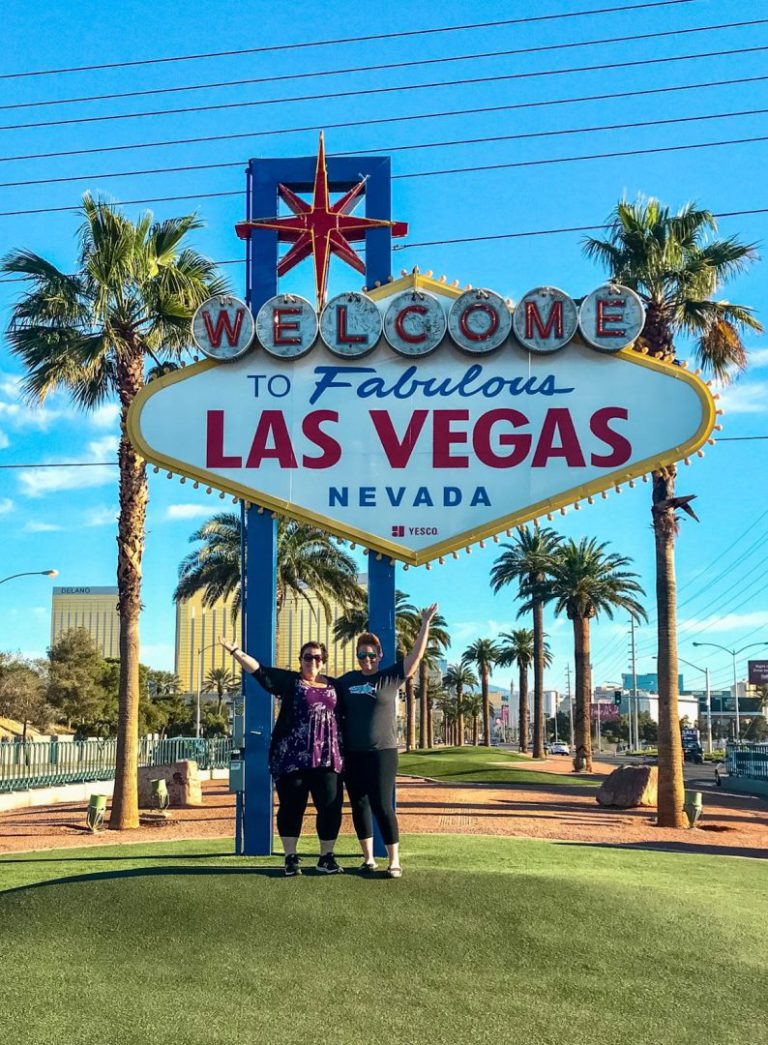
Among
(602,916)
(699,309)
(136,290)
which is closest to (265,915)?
(602,916)

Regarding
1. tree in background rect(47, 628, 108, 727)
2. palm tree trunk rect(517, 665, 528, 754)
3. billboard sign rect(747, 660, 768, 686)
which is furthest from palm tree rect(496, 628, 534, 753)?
billboard sign rect(747, 660, 768, 686)

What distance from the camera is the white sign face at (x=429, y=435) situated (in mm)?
10672

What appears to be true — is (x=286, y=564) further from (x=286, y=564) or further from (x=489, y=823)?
(x=489, y=823)

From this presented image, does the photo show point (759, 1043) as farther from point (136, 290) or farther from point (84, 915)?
point (136, 290)

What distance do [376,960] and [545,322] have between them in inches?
270

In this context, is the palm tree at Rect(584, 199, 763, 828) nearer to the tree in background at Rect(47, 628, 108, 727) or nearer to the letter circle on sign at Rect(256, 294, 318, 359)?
the letter circle on sign at Rect(256, 294, 318, 359)

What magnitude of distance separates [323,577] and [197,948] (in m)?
26.9

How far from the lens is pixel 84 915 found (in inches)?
276

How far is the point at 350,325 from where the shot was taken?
35.4 ft

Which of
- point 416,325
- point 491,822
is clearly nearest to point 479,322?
point 416,325

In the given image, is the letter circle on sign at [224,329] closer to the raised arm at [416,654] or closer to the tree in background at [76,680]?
the raised arm at [416,654]

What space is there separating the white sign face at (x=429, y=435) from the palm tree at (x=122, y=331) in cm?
756

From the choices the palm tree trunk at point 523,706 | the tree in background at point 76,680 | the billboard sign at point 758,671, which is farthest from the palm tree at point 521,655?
the billboard sign at point 758,671

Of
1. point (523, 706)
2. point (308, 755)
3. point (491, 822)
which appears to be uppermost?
point (308, 755)
